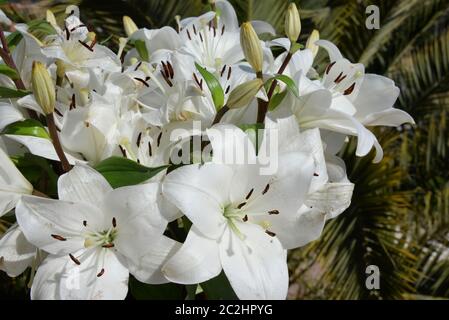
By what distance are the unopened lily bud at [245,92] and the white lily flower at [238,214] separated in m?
0.02

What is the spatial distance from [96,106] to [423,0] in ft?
6.29

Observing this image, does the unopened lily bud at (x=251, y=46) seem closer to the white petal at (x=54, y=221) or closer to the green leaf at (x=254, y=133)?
the green leaf at (x=254, y=133)

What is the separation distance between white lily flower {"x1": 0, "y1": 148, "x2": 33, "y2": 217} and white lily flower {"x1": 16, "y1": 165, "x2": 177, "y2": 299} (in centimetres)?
3

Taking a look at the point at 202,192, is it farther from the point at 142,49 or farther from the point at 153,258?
the point at 142,49

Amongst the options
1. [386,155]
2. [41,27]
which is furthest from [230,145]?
[386,155]

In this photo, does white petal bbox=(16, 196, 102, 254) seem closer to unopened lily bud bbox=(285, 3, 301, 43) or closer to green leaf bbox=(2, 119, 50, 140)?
green leaf bbox=(2, 119, 50, 140)

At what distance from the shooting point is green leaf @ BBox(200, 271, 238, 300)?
492 mm

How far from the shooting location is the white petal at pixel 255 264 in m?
0.46

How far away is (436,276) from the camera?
179cm

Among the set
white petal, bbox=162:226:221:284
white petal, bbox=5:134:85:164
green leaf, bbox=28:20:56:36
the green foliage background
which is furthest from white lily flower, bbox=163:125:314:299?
the green foliage background

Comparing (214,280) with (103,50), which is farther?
(103,50)

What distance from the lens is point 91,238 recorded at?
0.48 m

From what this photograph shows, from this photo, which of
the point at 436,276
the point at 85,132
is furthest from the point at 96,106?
the point at 436,276
